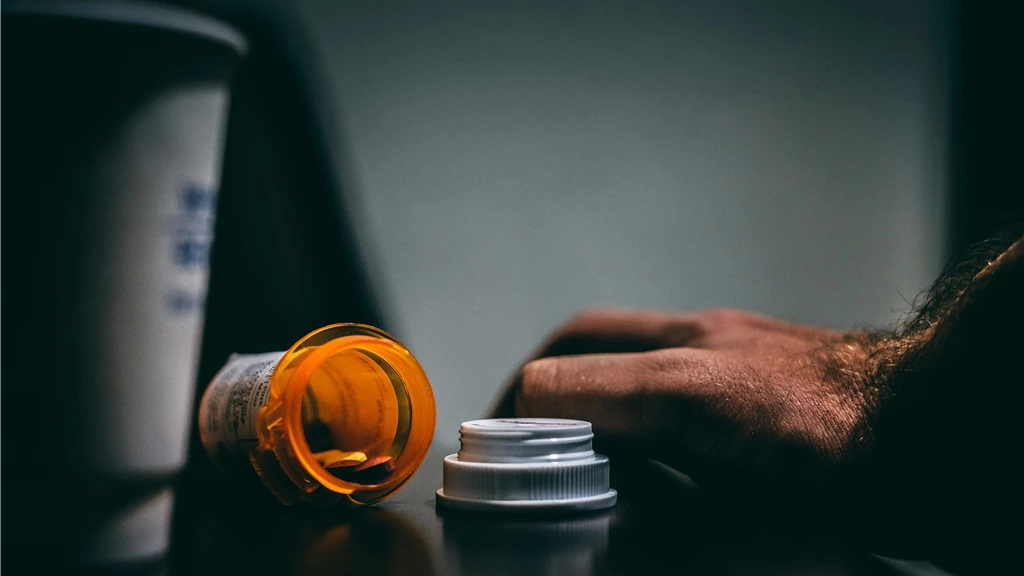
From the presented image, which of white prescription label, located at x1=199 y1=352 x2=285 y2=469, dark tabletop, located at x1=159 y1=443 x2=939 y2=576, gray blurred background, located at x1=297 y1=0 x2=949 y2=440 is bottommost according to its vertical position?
dark tabletop, located at x1=159 y1=443 x2=939 y2=576

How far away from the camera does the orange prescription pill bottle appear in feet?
1.21

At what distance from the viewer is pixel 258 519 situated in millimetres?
362

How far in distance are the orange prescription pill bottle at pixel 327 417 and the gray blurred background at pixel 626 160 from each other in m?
0.96

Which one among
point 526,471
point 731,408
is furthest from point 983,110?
point 526,471

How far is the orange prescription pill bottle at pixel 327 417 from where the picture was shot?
1.21ft

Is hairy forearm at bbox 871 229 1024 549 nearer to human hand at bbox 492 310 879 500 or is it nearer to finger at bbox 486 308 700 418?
human hand at bbox 492 310 879 500

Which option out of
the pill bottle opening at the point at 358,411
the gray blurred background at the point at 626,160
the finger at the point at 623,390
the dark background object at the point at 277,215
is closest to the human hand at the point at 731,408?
the finger at the point at 623,390

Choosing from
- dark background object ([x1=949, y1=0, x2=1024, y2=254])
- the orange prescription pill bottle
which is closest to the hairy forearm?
the orange prescription pill bottle

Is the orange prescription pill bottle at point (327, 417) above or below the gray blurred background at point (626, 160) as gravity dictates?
below

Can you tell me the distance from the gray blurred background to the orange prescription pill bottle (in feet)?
3.17

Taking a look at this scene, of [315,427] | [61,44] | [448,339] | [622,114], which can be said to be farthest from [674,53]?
[61,44]

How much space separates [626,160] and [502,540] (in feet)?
4.34

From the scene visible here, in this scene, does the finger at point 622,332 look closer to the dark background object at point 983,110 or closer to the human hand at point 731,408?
the human hand at point 731,408

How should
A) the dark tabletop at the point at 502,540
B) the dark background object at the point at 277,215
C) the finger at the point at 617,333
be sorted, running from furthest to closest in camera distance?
the dark background object at the point at 277,215, the finger at the point at 617,333, the dark tabletop at the point at 502,540
